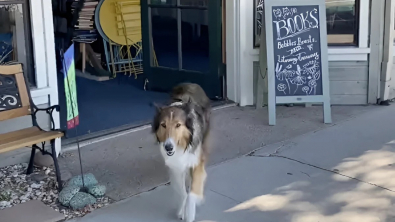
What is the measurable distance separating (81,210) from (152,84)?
3.27 metres

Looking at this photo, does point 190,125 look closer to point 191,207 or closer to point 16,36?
point 191,207

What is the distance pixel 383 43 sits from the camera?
5668 millimetres

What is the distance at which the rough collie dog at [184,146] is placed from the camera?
118 inches

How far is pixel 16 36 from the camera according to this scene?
4.14 m

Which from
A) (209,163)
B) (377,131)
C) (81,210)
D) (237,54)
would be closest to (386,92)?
(377,131)

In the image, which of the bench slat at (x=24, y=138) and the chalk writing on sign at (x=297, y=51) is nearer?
the bench slat at (x=24, y=138)

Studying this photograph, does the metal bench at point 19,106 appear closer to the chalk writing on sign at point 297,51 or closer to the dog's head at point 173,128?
the dog's head at point 173,128

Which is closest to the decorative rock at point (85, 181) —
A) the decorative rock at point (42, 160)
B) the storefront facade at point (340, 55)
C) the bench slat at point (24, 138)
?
the bench slat at point (24, 138)

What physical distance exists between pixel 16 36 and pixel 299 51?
2.78 m

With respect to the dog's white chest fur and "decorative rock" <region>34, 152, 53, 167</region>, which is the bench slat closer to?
"decorative rock" <region>34, 152, 53, 167</region>

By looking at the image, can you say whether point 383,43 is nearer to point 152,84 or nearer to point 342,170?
point 342,170

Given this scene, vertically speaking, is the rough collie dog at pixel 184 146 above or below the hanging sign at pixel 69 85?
below

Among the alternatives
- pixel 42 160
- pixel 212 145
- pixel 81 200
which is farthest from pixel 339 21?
pixel 81 200

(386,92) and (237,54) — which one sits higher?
(237,54)
